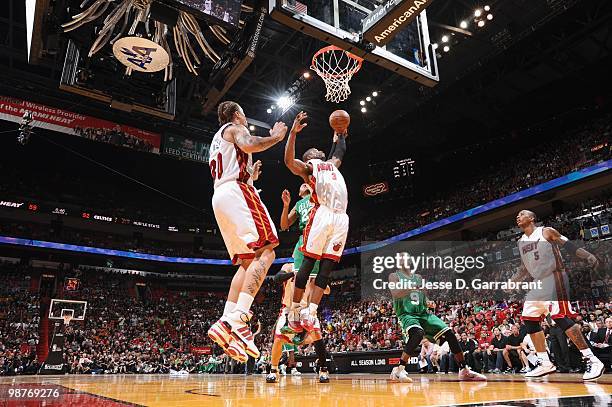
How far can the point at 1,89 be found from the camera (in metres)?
16.5

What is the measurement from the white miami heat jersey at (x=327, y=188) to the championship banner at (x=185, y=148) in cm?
1393

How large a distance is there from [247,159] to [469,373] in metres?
3.49

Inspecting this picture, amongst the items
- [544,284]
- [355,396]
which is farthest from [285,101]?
[355,396]

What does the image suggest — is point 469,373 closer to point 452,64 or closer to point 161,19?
point 161,19

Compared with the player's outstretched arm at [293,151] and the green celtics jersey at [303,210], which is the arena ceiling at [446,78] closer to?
the green celtics jersey at [303,210]

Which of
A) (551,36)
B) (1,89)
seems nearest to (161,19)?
(551,36)

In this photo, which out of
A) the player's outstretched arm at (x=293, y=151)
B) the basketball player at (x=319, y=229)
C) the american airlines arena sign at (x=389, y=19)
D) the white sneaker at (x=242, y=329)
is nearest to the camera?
the white sneaker at (x=242, y=329)

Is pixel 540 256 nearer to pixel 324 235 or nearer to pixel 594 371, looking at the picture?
pixel 594 371

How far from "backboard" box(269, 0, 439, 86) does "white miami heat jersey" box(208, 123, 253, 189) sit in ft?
9.81

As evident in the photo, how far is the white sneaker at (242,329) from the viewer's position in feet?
10.0

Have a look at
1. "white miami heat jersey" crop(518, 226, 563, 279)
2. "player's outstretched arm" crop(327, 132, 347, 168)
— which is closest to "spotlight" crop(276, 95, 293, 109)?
"player's outstretched arm" crop(327, 132, 347, 168)

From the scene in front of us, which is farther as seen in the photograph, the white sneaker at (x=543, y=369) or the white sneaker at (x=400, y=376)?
the white sneaker at (x=400, y=376)

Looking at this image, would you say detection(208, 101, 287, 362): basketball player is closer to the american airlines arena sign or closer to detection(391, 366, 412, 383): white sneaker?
detection(391, 366, 412, 383): white sneaker

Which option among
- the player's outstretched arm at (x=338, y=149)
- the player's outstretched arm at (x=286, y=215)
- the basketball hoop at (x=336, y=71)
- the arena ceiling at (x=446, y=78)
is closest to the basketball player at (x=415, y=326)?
the player's outstretched arm at (x=286, y=215)
